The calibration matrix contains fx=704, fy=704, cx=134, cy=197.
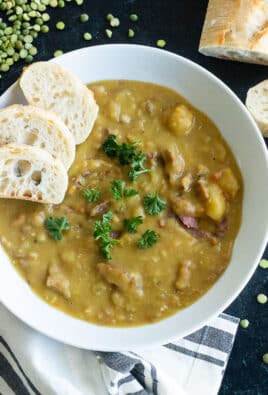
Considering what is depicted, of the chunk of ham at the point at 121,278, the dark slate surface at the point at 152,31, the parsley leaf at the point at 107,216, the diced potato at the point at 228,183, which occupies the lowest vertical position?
the chunk of ham at the point at 121,278

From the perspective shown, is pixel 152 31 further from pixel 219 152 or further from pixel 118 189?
pixel 118 189

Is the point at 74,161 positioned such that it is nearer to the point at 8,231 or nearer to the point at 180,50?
the point at 8,231

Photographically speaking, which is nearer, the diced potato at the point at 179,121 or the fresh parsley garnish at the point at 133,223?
the fresh parsley garnish at the point at 133,223

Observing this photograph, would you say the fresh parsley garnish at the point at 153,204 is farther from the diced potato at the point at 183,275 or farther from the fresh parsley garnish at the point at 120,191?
the diced potato at the point at 183,275

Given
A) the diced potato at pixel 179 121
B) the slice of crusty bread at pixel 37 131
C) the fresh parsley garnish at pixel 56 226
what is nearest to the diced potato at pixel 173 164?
the diced potato at pixel 179 121

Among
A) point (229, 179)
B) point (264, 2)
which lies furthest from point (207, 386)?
point (264, 2)

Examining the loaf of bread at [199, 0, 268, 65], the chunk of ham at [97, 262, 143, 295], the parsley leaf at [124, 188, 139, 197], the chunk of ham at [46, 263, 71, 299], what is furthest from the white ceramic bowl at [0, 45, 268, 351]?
the parsley leaf at [124, 188, 139, 197]
